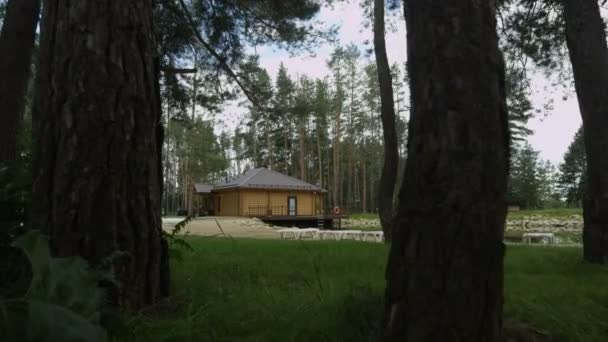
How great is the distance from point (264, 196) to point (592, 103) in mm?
24976

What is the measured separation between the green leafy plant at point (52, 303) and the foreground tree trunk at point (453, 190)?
94 centimetres

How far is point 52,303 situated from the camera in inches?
33.5

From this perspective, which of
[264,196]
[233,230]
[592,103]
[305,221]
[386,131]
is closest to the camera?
[592,103]

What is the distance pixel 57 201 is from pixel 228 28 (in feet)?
14.8

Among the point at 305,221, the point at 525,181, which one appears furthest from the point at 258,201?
the point at 525,181

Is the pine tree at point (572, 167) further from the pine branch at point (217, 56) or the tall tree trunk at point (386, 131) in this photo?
the pine branch at point (217, 56)

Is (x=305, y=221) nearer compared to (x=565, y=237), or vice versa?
(x=565, y=237)

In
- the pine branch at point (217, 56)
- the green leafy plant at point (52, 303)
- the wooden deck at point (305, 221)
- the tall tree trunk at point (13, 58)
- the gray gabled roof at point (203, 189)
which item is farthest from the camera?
the gray gabled roof at point (203, 189)

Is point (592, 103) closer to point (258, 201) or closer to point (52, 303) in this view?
point (52, 303)

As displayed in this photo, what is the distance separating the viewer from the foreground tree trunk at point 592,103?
4.32 m

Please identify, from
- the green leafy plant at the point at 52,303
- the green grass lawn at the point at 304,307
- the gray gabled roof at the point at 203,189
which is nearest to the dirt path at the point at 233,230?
the green grass lawn at the point at 304,307

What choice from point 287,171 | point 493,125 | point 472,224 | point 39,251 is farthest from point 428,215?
point 287,171

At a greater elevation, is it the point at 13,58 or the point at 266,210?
the point at 13,58

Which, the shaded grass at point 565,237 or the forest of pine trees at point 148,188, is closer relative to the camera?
the forest of pine trees at point 148,188
